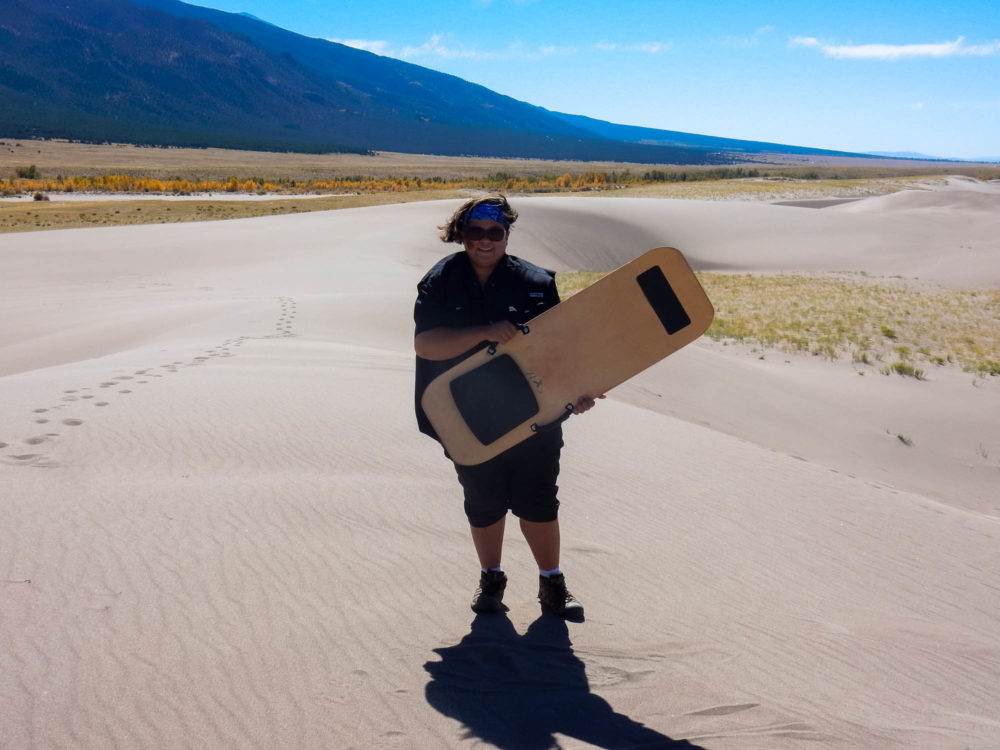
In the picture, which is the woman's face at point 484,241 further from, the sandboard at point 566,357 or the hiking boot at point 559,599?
the hiking boot at point 559,599

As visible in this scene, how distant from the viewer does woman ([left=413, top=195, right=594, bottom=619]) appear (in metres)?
3.04

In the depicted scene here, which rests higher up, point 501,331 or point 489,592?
point 501,331

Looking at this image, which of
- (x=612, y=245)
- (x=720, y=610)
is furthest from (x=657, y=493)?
(x=612, y=245)

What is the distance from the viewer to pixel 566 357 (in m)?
3.20

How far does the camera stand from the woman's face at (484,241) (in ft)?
9.91

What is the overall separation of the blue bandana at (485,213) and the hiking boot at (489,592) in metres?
1.47

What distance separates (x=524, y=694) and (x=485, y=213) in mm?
1752

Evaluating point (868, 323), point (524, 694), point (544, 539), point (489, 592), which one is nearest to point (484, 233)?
point (544, 539)

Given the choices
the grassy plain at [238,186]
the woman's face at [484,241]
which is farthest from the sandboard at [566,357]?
the grassy plain at [238,186]

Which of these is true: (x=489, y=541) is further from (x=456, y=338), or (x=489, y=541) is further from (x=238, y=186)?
(x=238, y=186)

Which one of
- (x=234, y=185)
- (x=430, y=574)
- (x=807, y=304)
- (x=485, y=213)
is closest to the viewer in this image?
(x=485, y=213)

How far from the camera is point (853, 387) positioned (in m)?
11.6

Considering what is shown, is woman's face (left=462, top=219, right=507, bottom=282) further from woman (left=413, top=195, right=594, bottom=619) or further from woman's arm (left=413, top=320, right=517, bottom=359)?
woman's arm (left=413, top=320, right=517, bottom=359)

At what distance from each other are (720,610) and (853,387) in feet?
28.9
